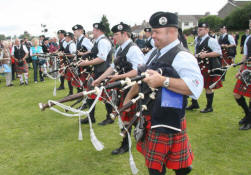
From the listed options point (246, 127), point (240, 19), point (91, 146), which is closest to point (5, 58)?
point (91, 146)

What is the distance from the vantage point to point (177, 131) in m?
2.22

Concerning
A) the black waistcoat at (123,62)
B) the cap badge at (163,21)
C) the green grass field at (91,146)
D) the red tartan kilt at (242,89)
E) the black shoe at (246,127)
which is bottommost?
the green grass field at (91,146)

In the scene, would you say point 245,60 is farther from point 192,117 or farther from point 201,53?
point 192,117

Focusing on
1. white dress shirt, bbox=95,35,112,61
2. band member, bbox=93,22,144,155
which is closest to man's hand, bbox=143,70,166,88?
band member, bbox=93,22,144,155

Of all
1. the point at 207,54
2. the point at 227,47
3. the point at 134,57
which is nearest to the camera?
the point at 134,57

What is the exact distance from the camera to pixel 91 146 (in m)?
4.48

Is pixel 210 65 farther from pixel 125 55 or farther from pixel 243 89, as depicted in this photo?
pixel 125 55

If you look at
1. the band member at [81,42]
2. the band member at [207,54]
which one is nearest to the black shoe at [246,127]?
the band member at [207,54]

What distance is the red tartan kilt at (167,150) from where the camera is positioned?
2238 millimetres

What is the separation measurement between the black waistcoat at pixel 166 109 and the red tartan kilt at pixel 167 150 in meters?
0.10

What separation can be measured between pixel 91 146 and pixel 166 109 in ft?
8.99

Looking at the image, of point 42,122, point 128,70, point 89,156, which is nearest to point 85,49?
point 42,122

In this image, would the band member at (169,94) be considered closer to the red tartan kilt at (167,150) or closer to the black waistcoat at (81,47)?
the red tartan kilt at (167,150)

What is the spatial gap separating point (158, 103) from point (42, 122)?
4.68 metres
